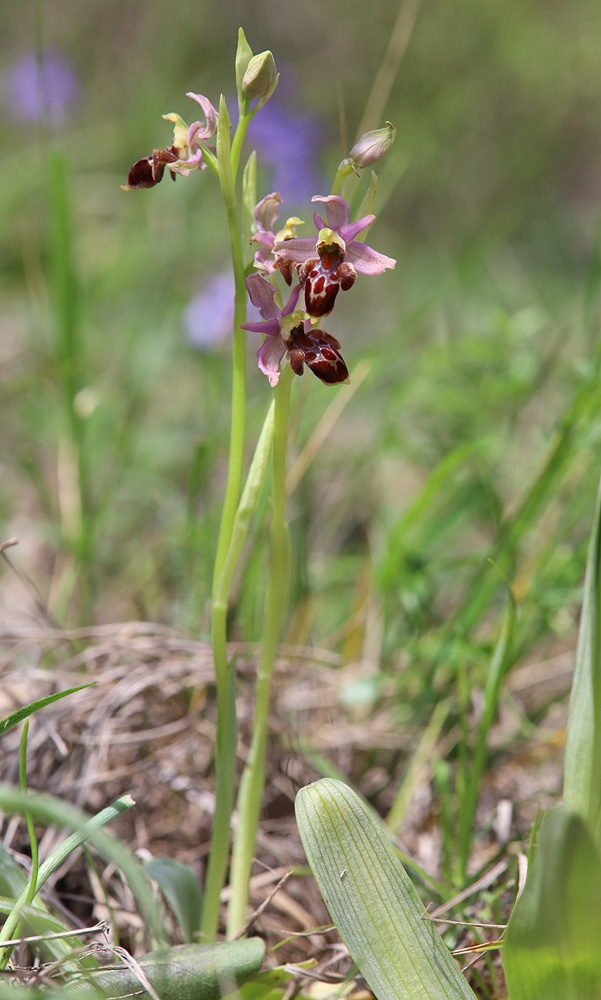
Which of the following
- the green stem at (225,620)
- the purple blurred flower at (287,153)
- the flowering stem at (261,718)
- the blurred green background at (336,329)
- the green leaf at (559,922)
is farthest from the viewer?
the purple blurred flower at (287,153)

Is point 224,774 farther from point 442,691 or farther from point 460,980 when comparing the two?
point 442,691

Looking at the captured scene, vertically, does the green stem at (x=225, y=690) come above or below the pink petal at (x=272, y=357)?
below

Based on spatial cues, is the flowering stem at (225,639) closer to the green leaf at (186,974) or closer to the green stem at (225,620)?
the green stem at (225,620)

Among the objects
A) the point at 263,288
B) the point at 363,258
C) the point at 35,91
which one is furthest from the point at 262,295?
the point at 35,91

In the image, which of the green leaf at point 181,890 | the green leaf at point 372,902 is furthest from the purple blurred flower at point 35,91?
the green leaf at point 372,902

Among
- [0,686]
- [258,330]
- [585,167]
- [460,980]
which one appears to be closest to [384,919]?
[460,980]
